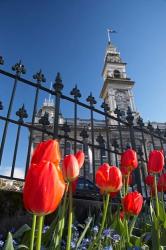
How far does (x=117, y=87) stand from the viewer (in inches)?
1377

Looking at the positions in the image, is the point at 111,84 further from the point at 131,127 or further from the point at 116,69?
the point at 131,127

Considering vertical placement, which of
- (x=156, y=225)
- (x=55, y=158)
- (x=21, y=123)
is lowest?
(x=156, y=225)

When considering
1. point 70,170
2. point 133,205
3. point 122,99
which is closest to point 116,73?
point 122,99

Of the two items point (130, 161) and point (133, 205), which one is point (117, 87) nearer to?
point (130, 161)

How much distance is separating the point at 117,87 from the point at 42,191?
35.2m

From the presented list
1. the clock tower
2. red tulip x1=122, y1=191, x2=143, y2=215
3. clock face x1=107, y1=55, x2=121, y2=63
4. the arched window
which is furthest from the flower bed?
clock face x1=107, y1=55, x2=121, y2=63

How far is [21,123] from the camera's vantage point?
2.94m

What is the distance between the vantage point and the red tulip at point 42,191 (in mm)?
642

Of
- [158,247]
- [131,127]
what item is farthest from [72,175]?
[131,127]

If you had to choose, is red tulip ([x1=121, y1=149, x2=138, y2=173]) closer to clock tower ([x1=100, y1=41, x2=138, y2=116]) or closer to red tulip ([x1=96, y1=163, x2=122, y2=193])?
red tulip ([x1=96, y1=163, x2=122, y2=193])

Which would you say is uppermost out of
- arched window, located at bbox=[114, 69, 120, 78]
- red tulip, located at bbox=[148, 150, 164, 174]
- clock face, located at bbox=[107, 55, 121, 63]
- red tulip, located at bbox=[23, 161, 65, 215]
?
A: clock face, located at bbox=[107, 55, 121, 63]

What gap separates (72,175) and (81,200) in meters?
1.50

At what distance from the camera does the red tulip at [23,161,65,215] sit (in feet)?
2.10

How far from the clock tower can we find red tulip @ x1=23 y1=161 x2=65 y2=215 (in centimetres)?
3037
